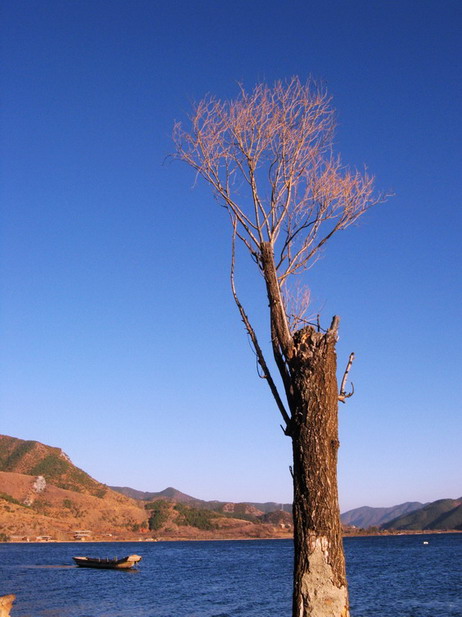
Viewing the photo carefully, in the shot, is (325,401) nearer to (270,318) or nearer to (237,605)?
(270,318)

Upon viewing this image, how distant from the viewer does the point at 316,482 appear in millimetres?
7098

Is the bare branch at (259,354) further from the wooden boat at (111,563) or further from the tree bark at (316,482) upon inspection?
the wooden boat at (111,563)

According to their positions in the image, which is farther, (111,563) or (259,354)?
(111,563)

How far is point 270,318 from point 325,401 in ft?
4.95

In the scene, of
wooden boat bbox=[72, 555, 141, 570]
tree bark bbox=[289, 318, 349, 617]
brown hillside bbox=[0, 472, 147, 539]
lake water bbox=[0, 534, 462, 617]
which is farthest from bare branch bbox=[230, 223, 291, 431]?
brown hillside bbox=[0, 472, 147, 539]

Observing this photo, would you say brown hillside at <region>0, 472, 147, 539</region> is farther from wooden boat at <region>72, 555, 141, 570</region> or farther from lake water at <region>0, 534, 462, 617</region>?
lake water at <region>0, 534, 462, 617</region>

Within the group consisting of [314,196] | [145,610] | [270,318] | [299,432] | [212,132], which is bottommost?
[145,610]

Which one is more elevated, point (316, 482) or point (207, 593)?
point (316, 482)

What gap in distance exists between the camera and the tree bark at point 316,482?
6.76 m

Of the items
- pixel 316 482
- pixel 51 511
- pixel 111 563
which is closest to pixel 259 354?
pixel 316 482

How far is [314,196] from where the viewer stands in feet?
31.9

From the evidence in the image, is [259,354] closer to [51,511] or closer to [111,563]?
[111,563]

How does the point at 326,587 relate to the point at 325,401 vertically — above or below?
below

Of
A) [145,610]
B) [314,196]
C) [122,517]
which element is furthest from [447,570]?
[122,517]
